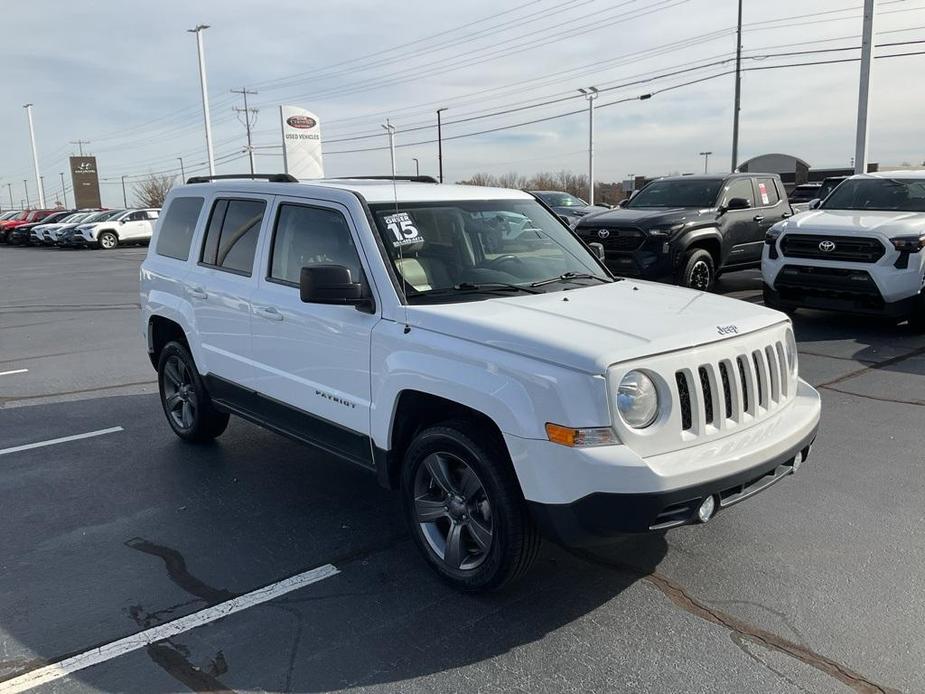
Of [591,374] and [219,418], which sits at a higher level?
[591,374]

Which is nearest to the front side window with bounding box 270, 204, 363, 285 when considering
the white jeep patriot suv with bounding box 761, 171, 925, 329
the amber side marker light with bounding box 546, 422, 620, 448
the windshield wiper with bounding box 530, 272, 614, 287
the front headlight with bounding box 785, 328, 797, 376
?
the windshield wiper with bounding box 530, 272, 614, 287

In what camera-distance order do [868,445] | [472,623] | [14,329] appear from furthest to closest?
[14,329] → [868,445] → [472,623]

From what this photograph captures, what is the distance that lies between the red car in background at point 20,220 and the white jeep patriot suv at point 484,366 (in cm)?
4326

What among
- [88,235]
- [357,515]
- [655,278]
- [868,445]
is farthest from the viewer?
[88,235]

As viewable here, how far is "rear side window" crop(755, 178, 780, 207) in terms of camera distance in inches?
500

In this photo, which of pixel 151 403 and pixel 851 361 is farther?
pixel 851 361

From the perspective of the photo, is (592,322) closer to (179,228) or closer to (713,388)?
(713,388)

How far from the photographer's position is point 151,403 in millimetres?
7199

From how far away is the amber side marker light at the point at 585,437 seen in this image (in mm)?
3021

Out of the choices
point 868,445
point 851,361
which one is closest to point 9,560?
point 868,445

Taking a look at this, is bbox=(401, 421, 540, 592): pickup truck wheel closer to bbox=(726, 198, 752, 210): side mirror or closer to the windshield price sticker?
the windshield price sticker

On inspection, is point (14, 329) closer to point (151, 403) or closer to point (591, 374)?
point (151, 403)

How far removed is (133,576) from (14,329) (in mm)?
9926

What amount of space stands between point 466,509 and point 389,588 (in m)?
0.54
